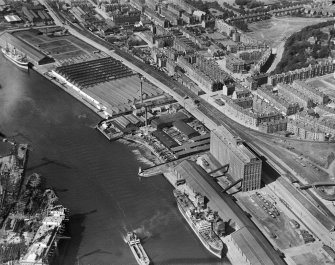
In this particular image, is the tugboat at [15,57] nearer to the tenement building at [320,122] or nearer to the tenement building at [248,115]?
the tenement building at [248,115]

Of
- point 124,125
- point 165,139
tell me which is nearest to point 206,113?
point 165,139

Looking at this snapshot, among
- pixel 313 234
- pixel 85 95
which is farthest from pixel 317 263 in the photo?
pixel 85 95

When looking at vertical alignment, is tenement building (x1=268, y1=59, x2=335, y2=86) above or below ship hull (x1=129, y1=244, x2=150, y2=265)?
below

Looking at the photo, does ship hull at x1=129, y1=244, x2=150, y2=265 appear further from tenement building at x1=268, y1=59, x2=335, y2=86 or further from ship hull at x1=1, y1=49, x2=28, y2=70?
ship hull at x1=1, y1=49, x2=28, y2=70

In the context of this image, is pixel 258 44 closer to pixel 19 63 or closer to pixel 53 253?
pixel 19 63

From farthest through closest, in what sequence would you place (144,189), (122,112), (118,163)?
(122,112) < (118,163) < (144,189)

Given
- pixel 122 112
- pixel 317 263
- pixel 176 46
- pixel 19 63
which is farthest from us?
pixel 176 46

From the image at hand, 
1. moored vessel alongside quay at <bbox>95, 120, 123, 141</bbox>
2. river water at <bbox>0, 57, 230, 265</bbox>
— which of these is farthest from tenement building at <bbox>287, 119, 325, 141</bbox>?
moored vessel alongside quay at <bbox>95, 120, 123, 141</bbox>
